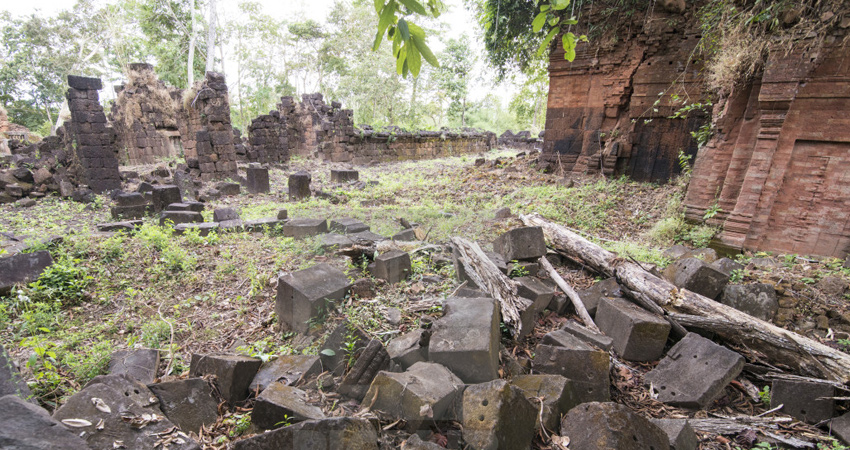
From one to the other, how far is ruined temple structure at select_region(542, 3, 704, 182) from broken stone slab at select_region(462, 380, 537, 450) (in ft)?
27.8

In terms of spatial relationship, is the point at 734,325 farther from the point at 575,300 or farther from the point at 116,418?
the point at 116,418

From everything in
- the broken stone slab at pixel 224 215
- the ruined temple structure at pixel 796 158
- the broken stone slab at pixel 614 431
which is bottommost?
the broken stone slab at pixel 224 215

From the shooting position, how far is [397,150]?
19.9 metres

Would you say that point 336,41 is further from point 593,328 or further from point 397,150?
point 593,328

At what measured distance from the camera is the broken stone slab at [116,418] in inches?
70.2

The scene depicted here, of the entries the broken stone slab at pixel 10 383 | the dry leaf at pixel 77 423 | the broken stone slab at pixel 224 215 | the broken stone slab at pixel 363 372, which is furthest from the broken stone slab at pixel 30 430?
the broken stone slab at pixel 224 215

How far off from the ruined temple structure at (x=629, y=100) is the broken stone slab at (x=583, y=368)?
767 centimetres

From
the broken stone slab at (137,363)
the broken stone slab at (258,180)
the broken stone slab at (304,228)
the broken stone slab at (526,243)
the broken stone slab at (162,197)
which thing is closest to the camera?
the broken stone slab at (137,363)

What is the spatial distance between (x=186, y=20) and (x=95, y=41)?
8.34 metres

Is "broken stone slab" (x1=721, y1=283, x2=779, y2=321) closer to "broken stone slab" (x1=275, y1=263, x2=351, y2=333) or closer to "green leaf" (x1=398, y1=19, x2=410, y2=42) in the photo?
"broken stone slab" (x1=275, y1=263, x2=351, y2=333)

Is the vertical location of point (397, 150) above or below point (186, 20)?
below

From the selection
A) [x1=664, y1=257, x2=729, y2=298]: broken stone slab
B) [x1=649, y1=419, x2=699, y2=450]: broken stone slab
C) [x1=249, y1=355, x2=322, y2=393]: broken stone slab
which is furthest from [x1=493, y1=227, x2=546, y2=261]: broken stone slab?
[x1=249, y1=355, x2=322, y2=393]: broken stone slab

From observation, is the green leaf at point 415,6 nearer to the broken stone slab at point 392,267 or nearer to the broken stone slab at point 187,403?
the broken stone slab at point 187,403

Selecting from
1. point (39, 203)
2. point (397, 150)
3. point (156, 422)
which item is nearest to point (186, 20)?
point (397, 150)
